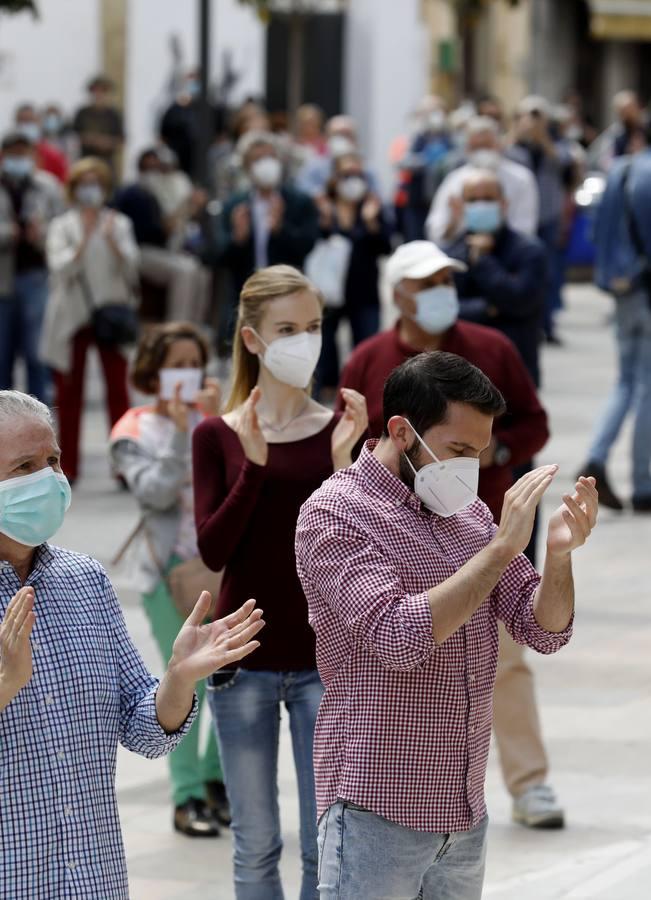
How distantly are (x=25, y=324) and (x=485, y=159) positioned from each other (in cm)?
363

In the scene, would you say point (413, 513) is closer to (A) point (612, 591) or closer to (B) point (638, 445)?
(A) point (612, 591)

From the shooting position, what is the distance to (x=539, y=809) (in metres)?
6.57

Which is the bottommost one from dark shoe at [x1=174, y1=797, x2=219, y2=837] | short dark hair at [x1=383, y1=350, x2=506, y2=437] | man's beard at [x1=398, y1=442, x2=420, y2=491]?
dark shoe at [x1=174, y1=797, x2=219, y2=837]

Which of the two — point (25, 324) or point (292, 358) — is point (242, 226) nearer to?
point (25, 324)

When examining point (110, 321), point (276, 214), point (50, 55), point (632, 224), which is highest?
point (632, 224)

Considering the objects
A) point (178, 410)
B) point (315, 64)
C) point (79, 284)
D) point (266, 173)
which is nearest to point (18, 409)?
point (178, 410)

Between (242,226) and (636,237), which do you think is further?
(242,226)

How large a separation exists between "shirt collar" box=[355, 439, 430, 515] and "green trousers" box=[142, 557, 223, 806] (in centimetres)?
259

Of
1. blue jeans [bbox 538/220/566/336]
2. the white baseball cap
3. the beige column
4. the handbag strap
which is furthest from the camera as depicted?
the beige column

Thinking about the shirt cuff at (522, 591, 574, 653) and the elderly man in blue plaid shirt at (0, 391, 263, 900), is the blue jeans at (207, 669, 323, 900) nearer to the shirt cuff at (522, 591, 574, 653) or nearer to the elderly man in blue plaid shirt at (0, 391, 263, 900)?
the shirt cuff at (522, 591, 574, 653)

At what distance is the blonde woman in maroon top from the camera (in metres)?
4.94

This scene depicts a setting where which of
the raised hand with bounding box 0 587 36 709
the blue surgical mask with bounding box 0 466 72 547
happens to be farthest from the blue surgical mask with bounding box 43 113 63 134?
the raised hand with bounding box 0 587 36 709

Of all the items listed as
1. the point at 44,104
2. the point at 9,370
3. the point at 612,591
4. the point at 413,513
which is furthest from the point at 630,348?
the point at 44,104

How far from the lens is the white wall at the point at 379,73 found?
32812 mm
